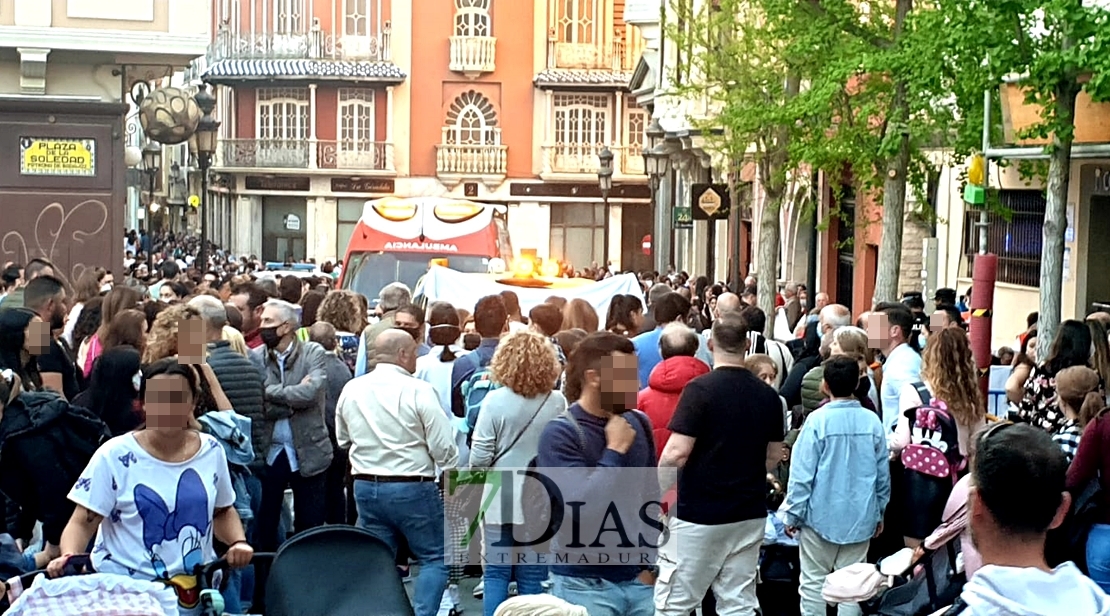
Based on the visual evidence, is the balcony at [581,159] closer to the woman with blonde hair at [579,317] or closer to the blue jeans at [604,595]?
the woman with blonde hair at [579,317]

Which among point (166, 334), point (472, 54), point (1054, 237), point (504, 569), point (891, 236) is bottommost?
point (504, 569)

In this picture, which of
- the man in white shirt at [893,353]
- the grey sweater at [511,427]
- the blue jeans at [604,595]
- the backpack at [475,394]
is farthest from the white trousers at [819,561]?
the backpack at [475,394]

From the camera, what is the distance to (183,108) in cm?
2209

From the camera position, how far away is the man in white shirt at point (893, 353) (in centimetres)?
1011

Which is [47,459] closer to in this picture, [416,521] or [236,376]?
[236,376]

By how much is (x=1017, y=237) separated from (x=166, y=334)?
16.5 m

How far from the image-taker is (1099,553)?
7.61 metres

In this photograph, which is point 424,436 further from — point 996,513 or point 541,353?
point 996,513

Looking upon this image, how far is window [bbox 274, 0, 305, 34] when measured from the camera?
59.2m

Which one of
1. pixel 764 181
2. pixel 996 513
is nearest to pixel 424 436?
pixel 996 513

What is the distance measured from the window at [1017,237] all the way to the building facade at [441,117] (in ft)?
114

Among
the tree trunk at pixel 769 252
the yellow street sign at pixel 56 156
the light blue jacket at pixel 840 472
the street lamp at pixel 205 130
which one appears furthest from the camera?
the tree trunk at pixel 769 252

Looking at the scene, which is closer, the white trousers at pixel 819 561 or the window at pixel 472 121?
the white trousers at pixel 819 561

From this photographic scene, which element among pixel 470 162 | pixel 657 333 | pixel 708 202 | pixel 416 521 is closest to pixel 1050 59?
pixel 657 333
